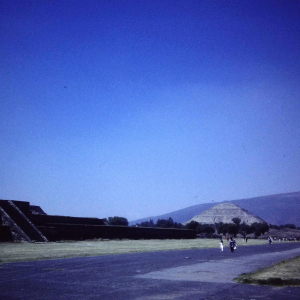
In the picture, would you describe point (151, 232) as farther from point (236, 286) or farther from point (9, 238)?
point (236, 286)

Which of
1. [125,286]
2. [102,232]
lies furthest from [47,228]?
[125,286]

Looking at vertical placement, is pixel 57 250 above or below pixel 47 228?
below

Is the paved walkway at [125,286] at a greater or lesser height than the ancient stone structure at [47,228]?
lesser

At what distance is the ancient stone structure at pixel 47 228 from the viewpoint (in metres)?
38.3

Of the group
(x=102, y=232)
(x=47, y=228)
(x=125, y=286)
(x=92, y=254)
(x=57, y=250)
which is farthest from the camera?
(x=102, y=232)

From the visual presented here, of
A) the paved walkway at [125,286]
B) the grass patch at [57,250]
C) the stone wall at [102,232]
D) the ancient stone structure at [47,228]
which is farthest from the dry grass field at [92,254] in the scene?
the stone wall at [102,232]

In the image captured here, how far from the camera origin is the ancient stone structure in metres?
38.3

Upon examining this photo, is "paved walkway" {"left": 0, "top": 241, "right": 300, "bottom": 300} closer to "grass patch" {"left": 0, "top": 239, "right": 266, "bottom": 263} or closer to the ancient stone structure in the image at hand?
"grass patch" {"left": 0, "top": 239, "right": 266, "bottom": 263}

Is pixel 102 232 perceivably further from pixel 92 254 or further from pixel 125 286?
pixel 125 286

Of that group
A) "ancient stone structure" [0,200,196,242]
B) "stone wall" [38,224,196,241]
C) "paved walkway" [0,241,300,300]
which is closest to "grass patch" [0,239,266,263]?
"ancient stone structure" [0,200,196,242]

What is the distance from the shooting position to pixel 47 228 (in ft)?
138

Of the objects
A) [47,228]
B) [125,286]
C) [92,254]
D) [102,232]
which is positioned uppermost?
[47,228]

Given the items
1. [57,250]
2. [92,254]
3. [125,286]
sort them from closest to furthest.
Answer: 1. [125,286]
2. [92,254]
3. [57,250]

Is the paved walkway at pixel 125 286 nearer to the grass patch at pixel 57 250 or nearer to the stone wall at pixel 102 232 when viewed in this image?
the grass patch at pixel 57 250
